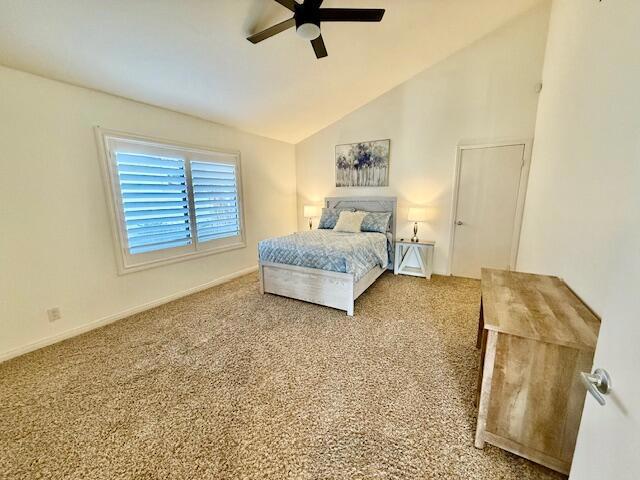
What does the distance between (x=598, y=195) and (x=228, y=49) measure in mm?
3045

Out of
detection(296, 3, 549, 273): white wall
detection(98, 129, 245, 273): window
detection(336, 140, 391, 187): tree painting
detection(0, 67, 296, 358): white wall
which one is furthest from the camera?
detection(336, 140, 391, 187): tree painting

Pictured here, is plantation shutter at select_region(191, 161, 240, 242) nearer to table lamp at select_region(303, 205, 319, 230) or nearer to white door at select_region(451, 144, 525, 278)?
table lamp at select_region(303, 205, 319, 230)

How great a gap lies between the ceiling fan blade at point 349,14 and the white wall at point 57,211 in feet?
7.24

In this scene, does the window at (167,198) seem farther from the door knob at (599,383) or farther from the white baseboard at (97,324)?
the door knob at (599,383)

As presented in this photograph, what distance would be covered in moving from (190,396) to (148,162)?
2.51 meters

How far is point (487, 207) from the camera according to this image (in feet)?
11.6

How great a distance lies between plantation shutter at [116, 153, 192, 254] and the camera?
8.87ft

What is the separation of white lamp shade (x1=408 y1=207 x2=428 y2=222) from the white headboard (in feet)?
1.40

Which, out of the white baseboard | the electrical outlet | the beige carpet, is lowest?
the beige carpet

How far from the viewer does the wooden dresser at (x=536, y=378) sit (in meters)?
1.07

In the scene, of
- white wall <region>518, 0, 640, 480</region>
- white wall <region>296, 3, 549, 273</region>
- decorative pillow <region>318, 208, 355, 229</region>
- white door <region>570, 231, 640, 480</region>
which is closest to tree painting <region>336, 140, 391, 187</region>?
white wall <region>296, 3, 549, 273</region>

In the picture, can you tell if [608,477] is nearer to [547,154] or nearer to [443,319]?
[443,319]

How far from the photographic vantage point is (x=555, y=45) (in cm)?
250

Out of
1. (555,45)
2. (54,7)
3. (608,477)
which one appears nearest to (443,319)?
(608,477)
